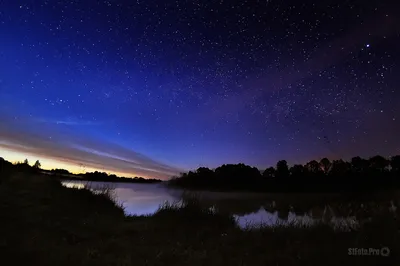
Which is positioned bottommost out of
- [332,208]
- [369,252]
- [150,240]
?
[150,240]

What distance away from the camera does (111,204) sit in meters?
21.9

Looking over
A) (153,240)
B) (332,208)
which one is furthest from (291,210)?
(153,240)

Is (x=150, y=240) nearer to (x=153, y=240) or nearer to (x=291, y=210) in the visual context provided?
(x=153, y=240)

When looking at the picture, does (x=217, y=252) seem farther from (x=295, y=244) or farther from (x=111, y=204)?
(x=111, y=204)

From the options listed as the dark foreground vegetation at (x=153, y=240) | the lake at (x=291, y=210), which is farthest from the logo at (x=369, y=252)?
the lake at (x=291, y=210)

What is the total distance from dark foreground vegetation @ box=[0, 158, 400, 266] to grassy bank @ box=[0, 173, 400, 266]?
0.02 m

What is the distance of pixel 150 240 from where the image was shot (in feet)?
41.5

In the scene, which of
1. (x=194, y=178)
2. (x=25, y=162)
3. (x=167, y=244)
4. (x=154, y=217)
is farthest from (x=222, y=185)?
(x=167, y=244)

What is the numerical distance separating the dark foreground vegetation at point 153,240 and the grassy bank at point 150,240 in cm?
2

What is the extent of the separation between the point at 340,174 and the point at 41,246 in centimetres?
10649

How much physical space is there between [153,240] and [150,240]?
0.11 m

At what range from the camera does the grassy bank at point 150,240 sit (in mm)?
9219

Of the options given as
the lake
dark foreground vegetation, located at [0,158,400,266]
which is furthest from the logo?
the lake

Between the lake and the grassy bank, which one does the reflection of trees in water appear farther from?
the grassy bank
